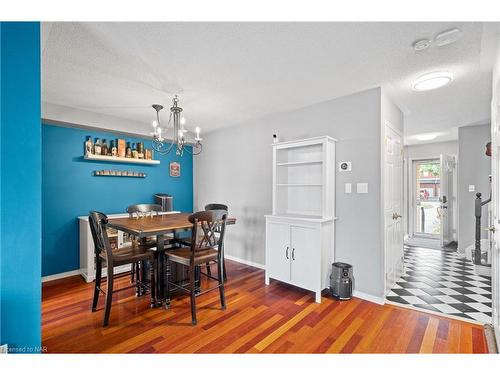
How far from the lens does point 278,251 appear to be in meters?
2.99

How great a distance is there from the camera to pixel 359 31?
168 centimetres

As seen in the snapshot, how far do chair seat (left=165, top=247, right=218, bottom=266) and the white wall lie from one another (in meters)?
5.35

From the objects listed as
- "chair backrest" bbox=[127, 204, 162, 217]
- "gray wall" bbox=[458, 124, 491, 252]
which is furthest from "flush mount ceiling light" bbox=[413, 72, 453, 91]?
"chair backrest" bbox=[127, 204, 162, 217]

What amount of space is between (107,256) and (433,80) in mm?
3481

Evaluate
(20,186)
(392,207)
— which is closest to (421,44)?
(392,207)

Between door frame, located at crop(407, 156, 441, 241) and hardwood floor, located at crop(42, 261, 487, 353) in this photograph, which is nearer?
hardwood floor, located at crop(42, 261, 487, 353)

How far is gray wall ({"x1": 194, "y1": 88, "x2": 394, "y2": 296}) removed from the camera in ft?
8.63

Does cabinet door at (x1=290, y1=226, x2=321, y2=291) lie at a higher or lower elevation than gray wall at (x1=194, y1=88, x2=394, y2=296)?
lower

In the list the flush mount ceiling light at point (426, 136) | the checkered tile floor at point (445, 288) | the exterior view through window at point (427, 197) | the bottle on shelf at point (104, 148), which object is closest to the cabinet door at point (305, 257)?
the checkered tile floor at point (445, 288)

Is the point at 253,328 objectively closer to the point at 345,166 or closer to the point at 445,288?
the point at 345,166

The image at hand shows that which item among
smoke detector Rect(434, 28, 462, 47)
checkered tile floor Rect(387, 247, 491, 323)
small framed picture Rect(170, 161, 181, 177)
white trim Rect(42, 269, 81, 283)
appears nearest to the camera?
smoke detector Rect(434, 28, 462, 47)

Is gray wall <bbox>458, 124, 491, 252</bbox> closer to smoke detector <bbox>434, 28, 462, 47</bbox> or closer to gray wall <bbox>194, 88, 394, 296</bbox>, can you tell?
gray wall <bbox>194, 88, 394, 296</bbox>

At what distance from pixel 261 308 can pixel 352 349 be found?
3.01ft

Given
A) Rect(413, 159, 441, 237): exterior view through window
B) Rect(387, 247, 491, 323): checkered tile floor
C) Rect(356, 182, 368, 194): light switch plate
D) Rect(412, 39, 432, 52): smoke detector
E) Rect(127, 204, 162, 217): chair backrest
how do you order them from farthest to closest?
Rect(413, 159, 441, 237): exterior view through window, Rect(127, 204, 162, 217): chair backrest, Rect(356, 182, 368, 194): light switch plate, Rect(387, 247, 491, 323): checkered tile floor, Rect(412, 39, 432, 52): smoke detector
